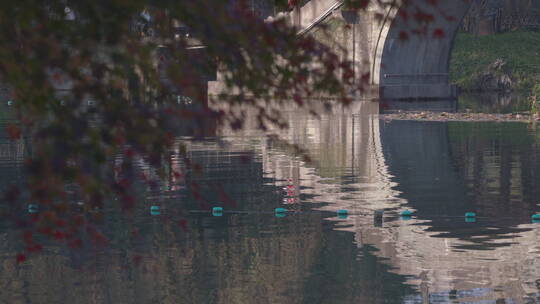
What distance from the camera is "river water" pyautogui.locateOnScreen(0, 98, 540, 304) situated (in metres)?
10.3

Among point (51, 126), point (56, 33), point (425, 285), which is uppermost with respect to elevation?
point (56, 33)

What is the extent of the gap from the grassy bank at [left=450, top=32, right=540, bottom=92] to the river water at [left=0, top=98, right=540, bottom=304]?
1827 inches

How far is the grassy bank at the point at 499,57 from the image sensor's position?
67.9 m

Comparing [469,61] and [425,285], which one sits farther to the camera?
[469,61]

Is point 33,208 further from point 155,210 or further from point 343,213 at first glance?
point 343,213

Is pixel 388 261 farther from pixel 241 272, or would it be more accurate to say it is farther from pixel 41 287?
pixel 41 287

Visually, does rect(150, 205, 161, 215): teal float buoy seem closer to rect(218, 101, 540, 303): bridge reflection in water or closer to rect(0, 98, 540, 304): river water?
rect(0, 98, 540, 304): river water

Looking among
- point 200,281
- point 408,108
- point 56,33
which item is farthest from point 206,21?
point 408,108

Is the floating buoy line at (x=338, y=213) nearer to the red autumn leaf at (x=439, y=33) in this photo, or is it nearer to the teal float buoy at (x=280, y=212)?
the teal float buoy at (x=280, y=212)

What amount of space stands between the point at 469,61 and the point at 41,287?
2492 inches

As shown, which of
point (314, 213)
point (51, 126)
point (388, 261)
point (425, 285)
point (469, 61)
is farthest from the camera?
point (469, 61)

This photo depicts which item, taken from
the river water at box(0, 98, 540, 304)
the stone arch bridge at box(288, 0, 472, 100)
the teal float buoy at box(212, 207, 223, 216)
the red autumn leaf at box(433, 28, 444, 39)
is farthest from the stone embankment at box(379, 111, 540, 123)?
the red autumn leaf at box(433, 28, 444, 39)

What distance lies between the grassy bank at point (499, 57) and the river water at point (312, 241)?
46.4m

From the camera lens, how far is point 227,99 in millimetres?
6859
